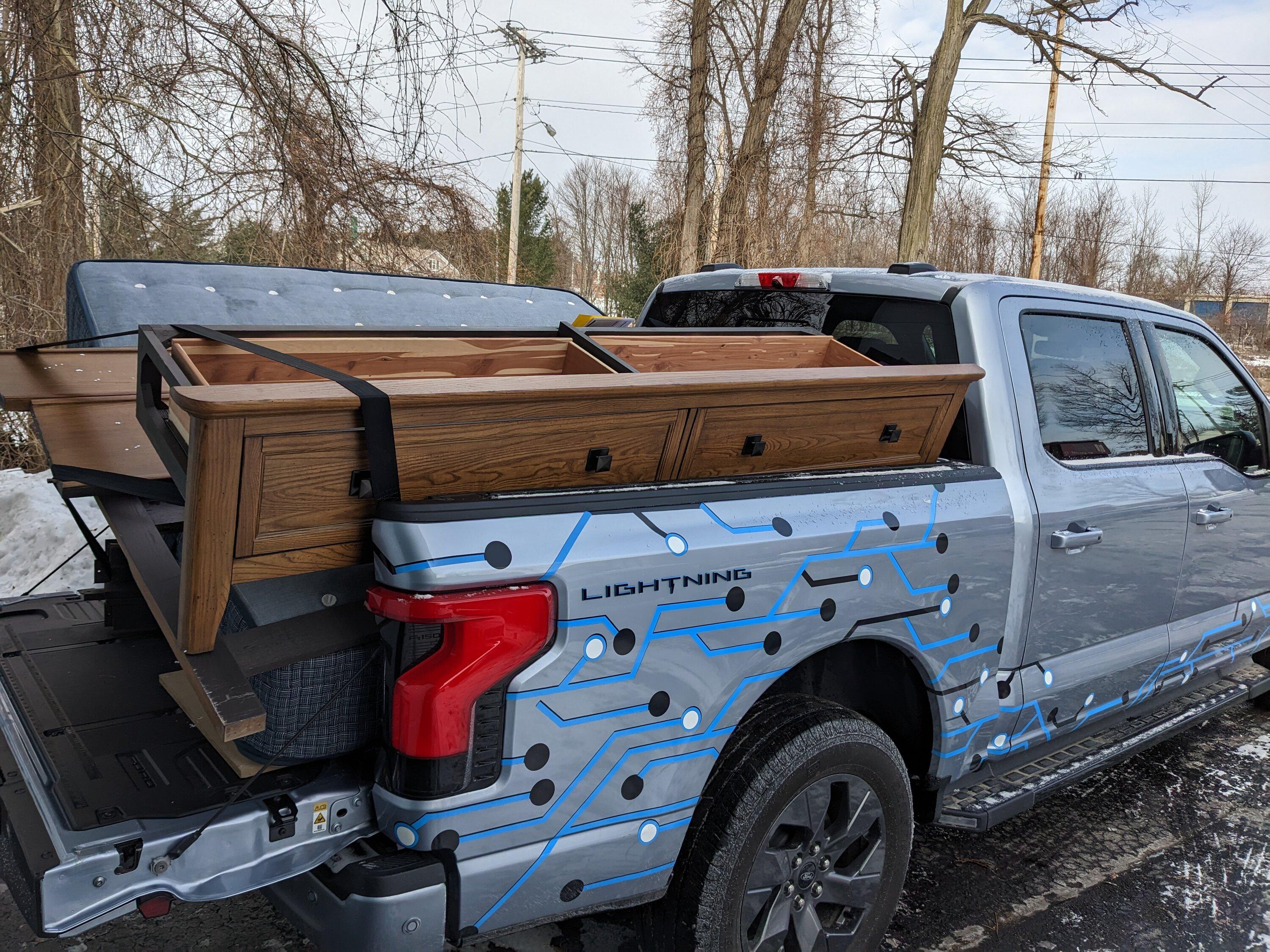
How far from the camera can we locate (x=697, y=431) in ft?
7.40

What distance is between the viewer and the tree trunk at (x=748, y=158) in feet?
52.9

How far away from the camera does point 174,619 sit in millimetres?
2002

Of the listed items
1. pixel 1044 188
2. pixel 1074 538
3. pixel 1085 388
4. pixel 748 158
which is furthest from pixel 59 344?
pixel 1044 188

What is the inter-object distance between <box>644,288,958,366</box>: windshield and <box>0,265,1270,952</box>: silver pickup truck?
1 cm

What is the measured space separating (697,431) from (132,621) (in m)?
2.04

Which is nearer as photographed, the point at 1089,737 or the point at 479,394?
the point at 479,394

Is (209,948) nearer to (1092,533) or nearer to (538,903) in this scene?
(538,903)

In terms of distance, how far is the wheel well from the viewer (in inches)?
104

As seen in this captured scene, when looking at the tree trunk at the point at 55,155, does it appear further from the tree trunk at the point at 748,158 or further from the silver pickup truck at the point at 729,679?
the tree trunk at the point at 748,158

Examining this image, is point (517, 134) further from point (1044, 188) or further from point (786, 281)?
point (786, 281)

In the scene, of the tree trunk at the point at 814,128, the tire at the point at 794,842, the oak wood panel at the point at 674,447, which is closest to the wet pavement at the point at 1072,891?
the tire at the point at 794,842

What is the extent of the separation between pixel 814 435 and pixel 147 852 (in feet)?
5.88

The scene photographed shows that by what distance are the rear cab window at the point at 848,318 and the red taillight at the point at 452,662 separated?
1.72 metres

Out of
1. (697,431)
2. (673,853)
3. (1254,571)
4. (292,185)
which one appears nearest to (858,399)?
(697,431)
